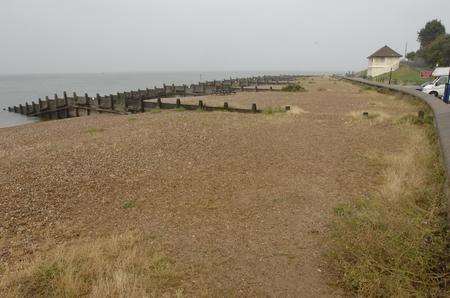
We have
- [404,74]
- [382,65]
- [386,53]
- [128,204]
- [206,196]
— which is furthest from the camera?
[382,65]

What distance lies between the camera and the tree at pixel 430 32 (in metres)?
84.1

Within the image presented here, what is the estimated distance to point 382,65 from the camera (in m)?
70.2

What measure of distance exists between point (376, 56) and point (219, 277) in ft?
249

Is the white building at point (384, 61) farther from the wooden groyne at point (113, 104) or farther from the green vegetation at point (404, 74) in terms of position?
the wooden groyne at point (113, 104)

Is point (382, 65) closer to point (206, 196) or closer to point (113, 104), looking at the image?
point (113, 104)

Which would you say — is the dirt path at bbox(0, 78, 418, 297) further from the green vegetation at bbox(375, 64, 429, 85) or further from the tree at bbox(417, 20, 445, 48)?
the tree at bbox(417, 20, 445, 48)

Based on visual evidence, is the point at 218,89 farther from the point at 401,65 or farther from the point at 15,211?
the point at 401,65

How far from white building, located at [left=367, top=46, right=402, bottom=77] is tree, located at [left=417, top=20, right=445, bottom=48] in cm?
2143

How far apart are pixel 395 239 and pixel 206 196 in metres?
3.82

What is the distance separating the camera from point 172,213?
6.55 metres

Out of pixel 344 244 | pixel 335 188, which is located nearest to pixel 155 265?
pixel 344 244

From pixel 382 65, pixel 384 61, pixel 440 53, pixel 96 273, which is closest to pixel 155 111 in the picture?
pixel 96 273

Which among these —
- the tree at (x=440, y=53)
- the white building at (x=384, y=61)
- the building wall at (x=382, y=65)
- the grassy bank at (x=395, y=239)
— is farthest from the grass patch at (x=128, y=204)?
the building wall at (x=382, y=65)

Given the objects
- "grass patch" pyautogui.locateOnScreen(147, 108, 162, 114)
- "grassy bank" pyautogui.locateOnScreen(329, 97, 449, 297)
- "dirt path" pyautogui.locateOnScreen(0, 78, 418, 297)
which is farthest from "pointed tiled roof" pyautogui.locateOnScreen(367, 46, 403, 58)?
"grassy bank" pyautogui.locateOnScreen(329, 97, 449, 297)
